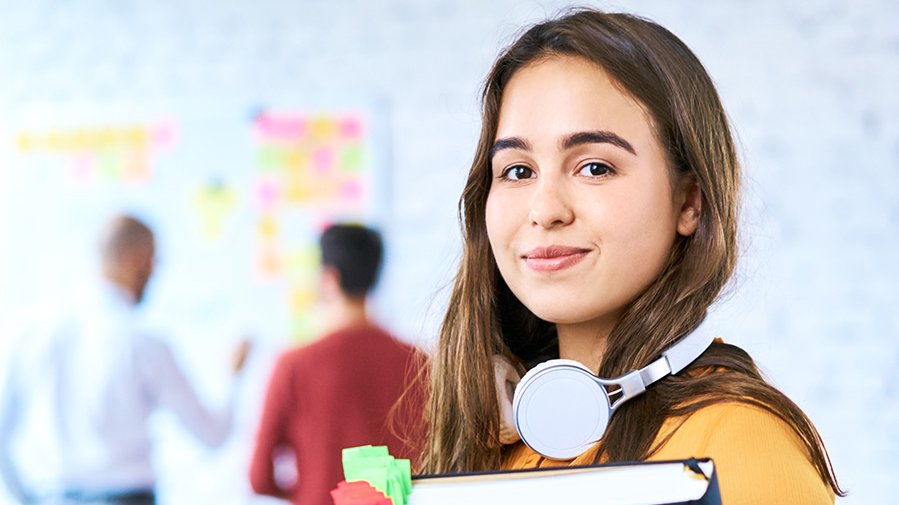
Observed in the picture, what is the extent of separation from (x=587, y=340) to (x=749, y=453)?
305mm

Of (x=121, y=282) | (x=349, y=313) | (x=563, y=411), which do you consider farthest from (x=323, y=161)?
(x=563, y=411)

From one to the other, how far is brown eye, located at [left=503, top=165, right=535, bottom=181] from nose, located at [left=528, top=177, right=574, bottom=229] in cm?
7

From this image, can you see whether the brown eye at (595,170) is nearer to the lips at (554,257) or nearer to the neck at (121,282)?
the lips at (554,257)

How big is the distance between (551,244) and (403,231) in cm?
270

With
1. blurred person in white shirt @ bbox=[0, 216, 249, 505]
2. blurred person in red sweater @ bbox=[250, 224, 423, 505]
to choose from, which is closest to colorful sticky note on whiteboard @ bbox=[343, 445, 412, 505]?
blurred person in red sweater @ bbox=[250, 224, 423, 505]

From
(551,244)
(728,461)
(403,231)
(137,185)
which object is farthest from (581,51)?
(137,185)

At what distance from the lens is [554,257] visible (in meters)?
0.90

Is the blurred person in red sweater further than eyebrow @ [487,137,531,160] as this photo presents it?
Yes

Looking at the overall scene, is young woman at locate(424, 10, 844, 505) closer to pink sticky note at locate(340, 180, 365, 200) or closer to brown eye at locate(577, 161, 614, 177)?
→ brown eye at locate(577, 161, 614, 177)

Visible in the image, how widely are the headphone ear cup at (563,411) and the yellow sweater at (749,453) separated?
5 cm

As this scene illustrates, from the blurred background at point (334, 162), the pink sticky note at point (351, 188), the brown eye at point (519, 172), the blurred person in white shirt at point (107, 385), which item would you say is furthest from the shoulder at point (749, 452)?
the pink sticky note at point (351, 188)

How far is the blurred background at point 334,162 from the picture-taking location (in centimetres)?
343

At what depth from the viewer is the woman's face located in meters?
0.88

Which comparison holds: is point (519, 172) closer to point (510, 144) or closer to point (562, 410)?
point (510, 144)
